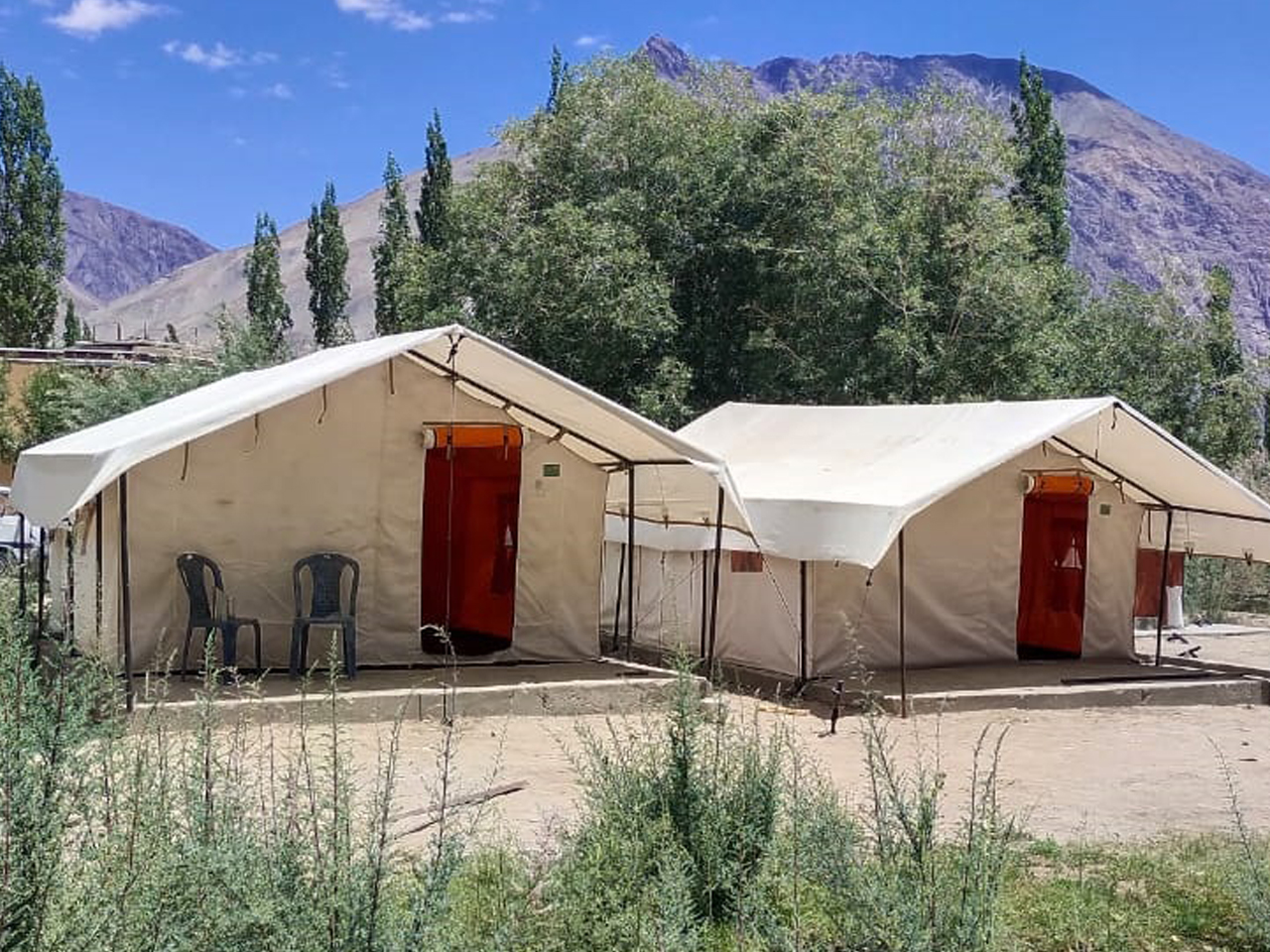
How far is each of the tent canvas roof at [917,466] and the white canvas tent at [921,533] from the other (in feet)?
0.06

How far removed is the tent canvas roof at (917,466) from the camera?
9.63 metres

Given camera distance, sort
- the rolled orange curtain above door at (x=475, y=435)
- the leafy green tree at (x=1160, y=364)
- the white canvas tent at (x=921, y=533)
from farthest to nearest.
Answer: the leafy green tree at (x=1160, y=364)
the rolled orange curtain above door at (x=475, y=435)
the white canvas tent at (x=921, y=533)

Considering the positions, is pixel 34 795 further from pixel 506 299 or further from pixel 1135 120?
pixel 1135 120

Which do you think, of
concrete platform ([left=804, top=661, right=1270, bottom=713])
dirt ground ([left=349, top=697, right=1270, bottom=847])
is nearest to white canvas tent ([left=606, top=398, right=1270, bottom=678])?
concrete platform ([left=804, top=661, right=1270, bottom=713])

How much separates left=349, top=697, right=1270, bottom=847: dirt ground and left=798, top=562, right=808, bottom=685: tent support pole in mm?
721

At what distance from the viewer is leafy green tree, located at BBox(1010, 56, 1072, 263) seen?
26469 mm

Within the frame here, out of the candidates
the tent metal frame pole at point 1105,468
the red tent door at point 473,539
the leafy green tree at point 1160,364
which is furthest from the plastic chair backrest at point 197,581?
the leafy green tree at point 1160,364

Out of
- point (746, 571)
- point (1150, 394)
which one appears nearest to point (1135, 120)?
point (1150, 394)

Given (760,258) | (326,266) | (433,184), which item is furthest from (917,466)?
(326,266)

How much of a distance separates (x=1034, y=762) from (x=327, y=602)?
4.74 metres

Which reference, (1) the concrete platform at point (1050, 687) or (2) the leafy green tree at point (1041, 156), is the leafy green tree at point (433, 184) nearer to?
(2) the leafy green tree at point (1041, 156)

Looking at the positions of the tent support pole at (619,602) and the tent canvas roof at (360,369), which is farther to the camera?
the tent support pole at (619,602)

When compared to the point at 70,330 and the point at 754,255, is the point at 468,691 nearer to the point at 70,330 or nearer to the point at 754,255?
the point at 754,255

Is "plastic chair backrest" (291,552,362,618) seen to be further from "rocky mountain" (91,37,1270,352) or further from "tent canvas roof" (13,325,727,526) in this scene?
"rocky mountain" (91,37,1270,352)
